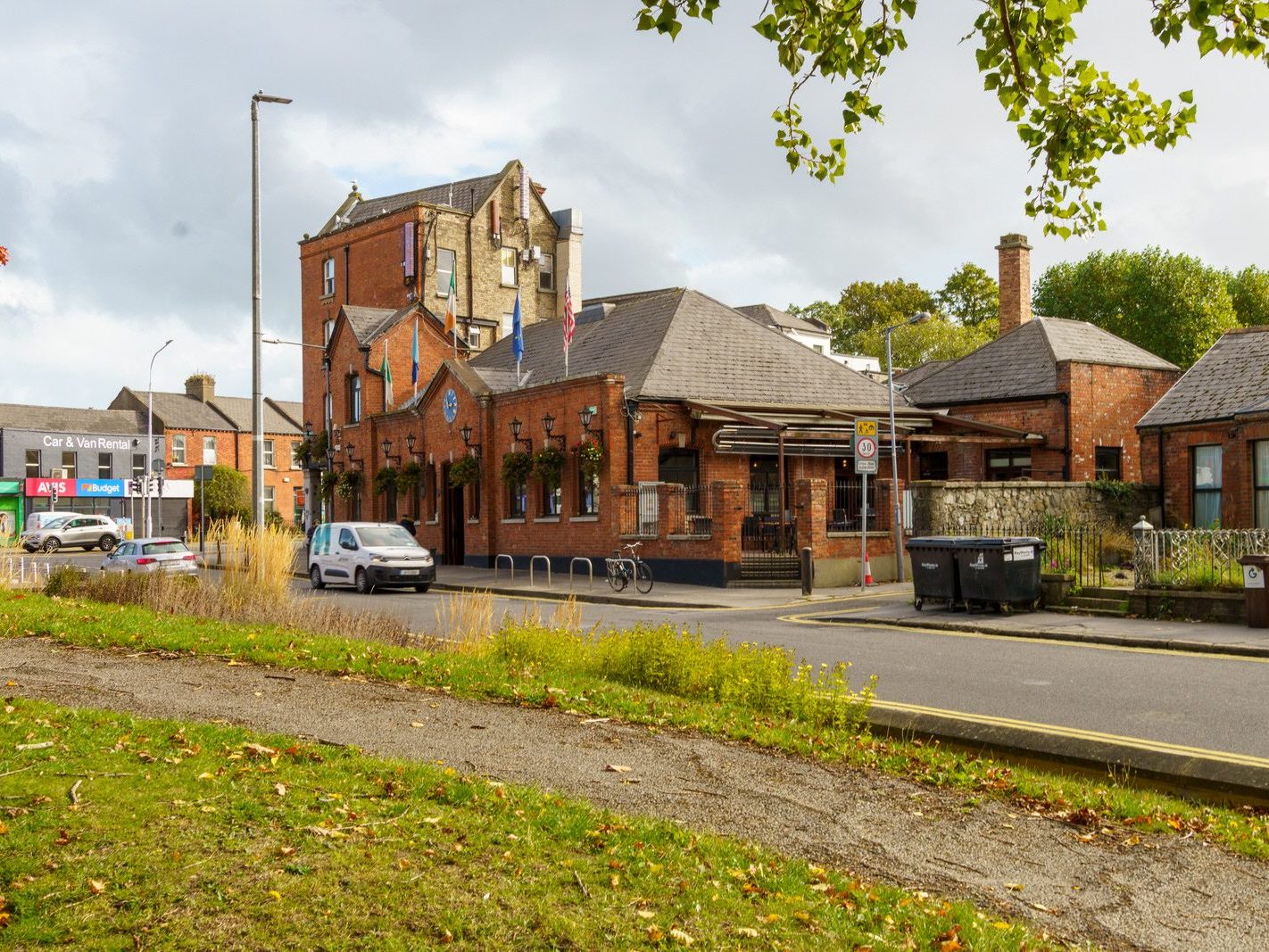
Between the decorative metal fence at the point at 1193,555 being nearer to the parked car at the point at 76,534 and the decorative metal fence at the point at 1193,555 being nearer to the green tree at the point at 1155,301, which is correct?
the green tree at the point at 1155,301

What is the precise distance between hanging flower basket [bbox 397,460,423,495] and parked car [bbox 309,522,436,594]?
10.0m

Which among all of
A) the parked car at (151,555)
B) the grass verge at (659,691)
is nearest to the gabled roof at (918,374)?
the parked car at (151,555)

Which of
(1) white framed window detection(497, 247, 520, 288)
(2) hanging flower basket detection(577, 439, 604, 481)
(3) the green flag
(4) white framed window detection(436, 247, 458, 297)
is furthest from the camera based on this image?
(1) white framed window detection(497, 247, 520, 288)

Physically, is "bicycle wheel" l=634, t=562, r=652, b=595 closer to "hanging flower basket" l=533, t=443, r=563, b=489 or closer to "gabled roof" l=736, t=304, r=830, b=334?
"hanging flower basket" l=533, t=443, r=563, b=489

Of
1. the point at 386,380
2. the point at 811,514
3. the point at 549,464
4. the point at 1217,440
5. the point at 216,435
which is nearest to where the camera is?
the point at 811,514

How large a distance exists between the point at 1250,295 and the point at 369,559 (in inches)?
2104

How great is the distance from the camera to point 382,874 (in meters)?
4.71

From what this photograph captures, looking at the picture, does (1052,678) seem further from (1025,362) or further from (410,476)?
(410,476)

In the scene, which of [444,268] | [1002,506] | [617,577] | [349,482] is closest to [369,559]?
[617,577]

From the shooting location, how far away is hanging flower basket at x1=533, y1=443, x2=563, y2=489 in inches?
1248

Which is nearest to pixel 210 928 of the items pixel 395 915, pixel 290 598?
pixel 395 915

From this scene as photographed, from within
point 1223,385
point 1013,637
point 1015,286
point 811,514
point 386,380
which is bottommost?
point 1013,637

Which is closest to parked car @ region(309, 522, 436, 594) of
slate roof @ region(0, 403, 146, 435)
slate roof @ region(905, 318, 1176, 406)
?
slate roof @ region(905, 318, 1176, 406)

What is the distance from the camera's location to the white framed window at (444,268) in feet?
168
